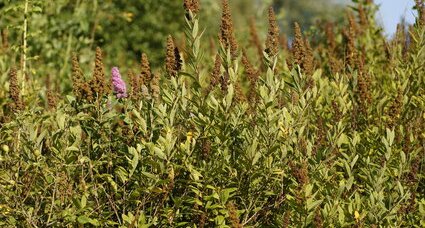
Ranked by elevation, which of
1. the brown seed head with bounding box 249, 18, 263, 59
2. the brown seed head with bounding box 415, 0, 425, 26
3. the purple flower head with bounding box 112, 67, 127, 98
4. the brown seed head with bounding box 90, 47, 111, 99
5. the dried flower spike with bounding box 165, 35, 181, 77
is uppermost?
the brown seed head with bounding box 415, 0, 425, 26

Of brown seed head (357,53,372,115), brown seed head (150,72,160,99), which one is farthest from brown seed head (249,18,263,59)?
brown seed head (150,72,160,99)

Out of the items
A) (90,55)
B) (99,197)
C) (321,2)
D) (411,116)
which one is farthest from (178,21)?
(321,2)

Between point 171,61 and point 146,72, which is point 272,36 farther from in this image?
point 146,72

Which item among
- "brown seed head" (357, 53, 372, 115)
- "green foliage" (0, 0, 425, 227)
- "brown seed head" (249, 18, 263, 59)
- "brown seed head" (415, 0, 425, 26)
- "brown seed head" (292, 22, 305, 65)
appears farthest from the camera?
"brown seed head" (249, 18, 263, 59)

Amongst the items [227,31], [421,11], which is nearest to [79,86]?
[227,31]

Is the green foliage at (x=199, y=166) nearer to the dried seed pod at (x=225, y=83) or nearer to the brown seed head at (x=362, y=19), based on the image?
the dried seed pod at (x=225, y=83)

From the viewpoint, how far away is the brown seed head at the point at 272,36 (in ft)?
11.1

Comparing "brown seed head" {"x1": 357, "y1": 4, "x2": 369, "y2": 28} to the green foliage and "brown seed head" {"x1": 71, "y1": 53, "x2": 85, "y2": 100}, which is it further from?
"brown seed head" {"x1": 71, "y1": 53, "x2": 85, "y2": 100}

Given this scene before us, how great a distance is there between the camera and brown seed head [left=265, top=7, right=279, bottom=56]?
11.1 ft

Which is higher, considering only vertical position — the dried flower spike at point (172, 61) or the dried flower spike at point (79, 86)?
the dried flower spike at point (172, 61)

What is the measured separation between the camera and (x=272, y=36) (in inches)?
135

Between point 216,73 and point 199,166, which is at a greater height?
point 216,73

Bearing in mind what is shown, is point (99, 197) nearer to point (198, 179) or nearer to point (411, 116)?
point (198, 179)

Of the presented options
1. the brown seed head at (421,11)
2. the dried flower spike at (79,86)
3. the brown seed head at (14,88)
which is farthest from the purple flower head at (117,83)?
the brown seed head at (421,11)
